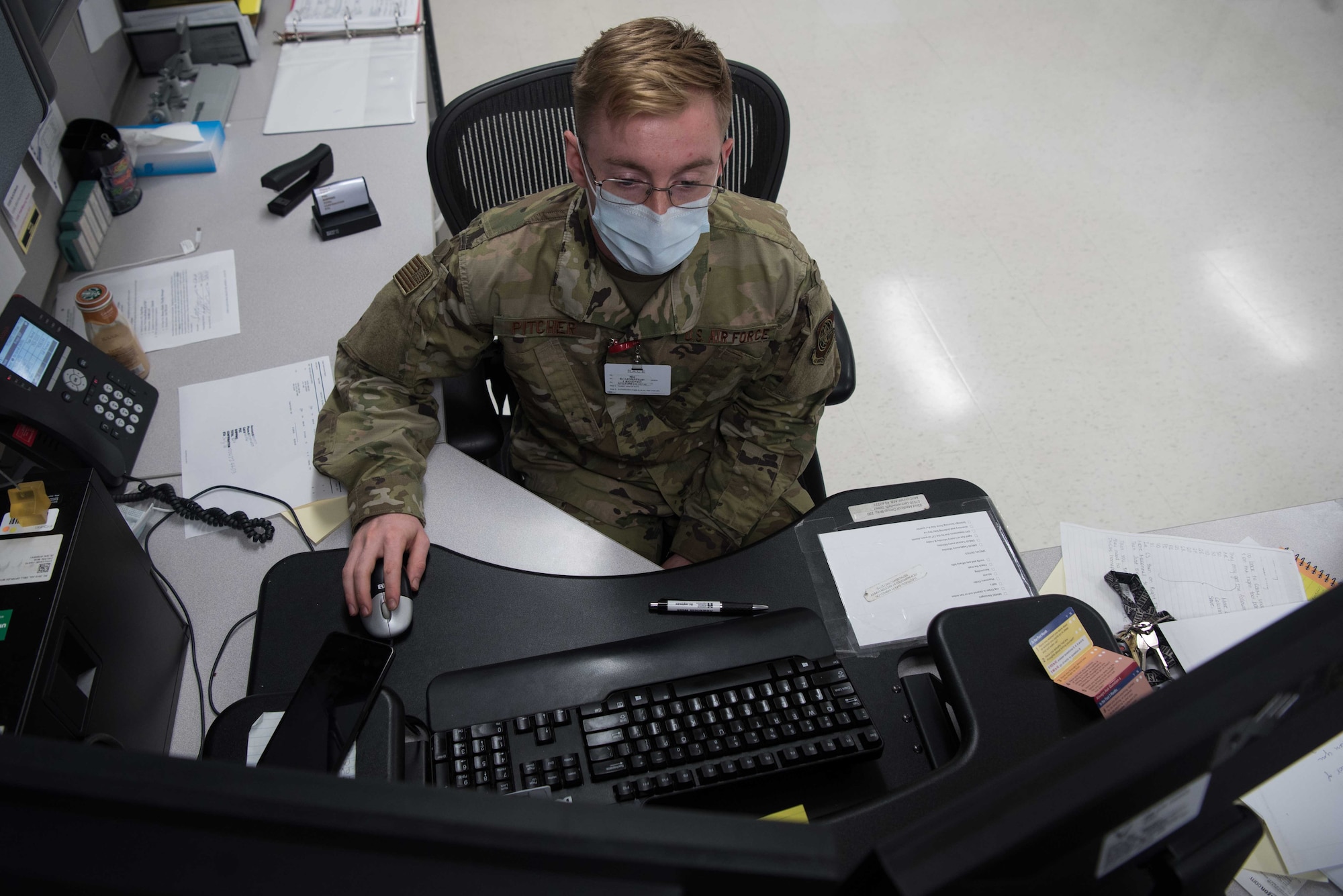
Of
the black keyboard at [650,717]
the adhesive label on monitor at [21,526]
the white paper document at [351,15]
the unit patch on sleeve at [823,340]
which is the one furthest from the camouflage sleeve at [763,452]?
the white paper document at [351,15]

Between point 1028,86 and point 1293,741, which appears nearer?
point 1293,741

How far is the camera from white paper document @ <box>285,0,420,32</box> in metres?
1.98

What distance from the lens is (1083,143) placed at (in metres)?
2.99

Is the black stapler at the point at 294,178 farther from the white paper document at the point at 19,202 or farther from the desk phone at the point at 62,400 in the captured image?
the desk phone at the point at 62,400

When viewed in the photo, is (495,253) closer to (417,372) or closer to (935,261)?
(417,372)

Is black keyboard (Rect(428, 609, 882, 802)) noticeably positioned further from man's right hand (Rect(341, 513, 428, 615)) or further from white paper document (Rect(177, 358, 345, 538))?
white paper document (Rect(177, 358, 345, 538))

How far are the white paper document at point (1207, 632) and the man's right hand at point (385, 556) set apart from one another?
90cm

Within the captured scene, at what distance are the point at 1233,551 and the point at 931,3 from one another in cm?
320

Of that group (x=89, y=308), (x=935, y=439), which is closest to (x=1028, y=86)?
(x=935, y=439)

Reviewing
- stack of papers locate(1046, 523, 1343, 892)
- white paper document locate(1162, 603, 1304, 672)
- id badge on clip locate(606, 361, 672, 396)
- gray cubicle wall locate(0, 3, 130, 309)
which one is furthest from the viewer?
gray cubicle wall locate(0, 3, 130, 309)

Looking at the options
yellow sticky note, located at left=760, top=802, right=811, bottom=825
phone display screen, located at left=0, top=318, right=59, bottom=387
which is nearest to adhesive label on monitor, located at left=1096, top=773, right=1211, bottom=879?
yellow sticky note, located at left=760, top=802, right=811, bottom=825

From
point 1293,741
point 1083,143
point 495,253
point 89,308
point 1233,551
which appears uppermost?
point 1293,741

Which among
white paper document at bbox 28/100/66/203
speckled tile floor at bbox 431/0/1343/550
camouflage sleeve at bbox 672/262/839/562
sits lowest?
speckled tile floor at bbox 431/0/1343/550

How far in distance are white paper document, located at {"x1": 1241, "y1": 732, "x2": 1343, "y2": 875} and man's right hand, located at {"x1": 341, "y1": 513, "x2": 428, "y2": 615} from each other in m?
0.91
